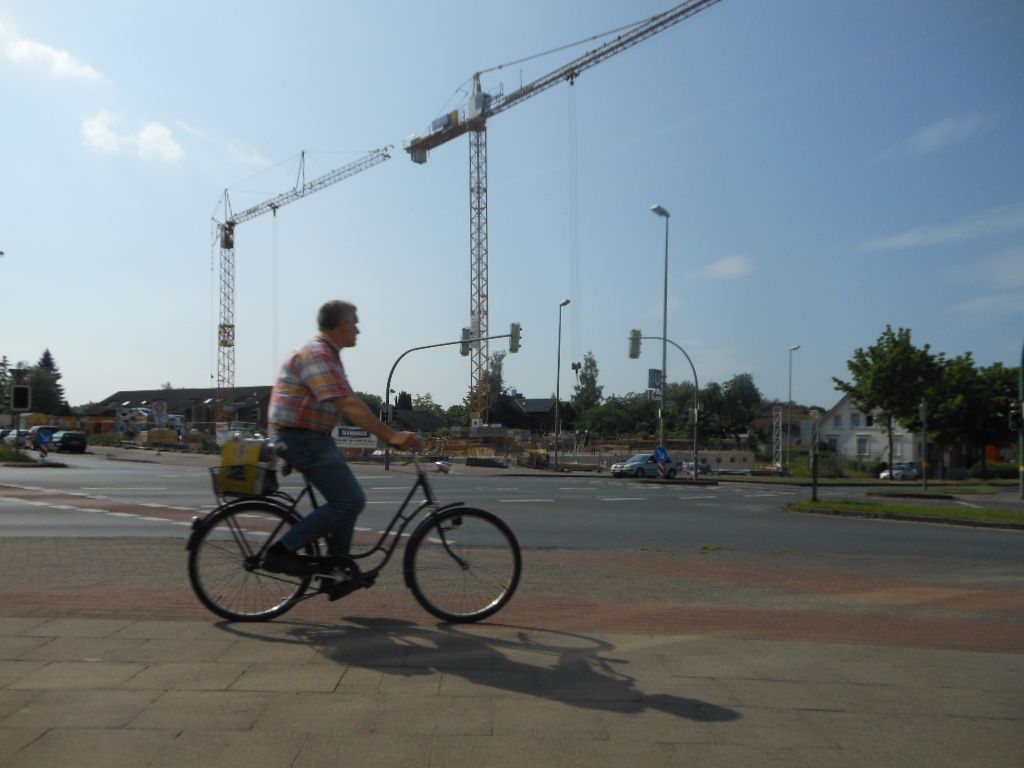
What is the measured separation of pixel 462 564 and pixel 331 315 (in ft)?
5.17

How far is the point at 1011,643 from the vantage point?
530cm

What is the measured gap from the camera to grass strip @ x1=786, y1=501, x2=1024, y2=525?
55.1ft

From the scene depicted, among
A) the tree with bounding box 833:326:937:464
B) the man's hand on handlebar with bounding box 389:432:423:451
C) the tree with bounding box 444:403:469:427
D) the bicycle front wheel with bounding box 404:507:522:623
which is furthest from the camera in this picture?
the tree with bounding box 444:403:469:427

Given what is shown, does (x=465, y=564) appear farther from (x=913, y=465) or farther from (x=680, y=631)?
(x=913, y=465)

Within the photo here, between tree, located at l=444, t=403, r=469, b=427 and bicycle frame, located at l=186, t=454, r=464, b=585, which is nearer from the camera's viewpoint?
bicycle frame, located at l=186, t=454, r=464, b=585

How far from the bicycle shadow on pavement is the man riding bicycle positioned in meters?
0.44

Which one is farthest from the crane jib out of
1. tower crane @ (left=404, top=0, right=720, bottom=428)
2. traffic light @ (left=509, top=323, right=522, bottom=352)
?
traffic light @ (left=509, top=323, right=522, bottom=352)

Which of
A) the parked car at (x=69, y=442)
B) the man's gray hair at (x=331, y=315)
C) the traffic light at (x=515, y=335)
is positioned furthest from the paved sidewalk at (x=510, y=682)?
the parked car at (x=69, y=442)

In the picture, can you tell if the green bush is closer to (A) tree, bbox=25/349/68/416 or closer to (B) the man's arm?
(B) the man's arm

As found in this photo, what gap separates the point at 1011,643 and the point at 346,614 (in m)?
3.83

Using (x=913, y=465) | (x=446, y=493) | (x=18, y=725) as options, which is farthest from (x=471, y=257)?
(x=18, y=725)

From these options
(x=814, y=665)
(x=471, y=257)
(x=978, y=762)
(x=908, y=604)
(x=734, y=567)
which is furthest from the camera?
(x=471, y=257)

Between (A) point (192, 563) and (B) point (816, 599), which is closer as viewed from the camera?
(A) point (192, 563)

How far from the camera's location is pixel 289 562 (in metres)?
5.01
